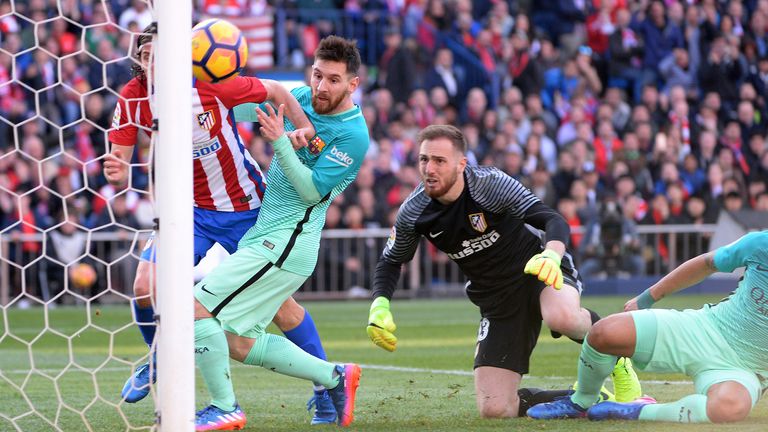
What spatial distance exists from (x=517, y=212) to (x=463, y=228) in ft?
1.11

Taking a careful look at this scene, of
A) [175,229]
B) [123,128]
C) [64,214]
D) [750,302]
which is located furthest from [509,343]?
[64,214]

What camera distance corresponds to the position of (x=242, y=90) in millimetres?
6797

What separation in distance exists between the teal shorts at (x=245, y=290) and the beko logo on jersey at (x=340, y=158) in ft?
2.16

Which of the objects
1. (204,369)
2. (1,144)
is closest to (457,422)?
(204,369)

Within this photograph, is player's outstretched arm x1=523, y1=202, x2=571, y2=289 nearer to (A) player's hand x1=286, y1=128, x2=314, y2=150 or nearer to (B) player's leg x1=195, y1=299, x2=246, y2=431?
(A) player's hand x1=286, y1=128, x2=314, y2=150

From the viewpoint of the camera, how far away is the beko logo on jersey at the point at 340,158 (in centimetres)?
685

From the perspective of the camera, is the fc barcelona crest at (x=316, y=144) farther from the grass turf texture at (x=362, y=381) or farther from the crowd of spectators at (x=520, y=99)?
the crowd of spectators at (x=520, y=99)

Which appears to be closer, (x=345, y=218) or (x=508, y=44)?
(x=345, y=218)

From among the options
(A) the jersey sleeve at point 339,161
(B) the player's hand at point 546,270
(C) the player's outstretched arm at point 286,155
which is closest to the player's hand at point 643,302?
(B) the player's hand at point 546,270

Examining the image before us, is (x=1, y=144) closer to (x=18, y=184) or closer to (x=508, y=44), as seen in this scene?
(x=18, y=184)

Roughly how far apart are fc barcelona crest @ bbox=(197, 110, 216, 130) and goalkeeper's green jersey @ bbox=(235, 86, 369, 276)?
1.40 ft

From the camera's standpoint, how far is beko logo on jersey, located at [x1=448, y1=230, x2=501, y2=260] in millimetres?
7199

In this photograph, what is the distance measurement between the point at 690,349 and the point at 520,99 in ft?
50.2

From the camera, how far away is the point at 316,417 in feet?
22.8
